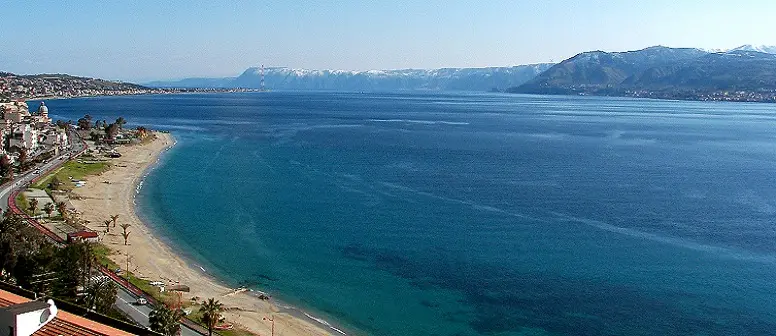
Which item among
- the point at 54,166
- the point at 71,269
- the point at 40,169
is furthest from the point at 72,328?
the point at 54,166

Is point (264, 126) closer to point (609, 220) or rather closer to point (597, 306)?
point (609, 220)

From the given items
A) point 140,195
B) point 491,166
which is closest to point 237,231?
point 140,195

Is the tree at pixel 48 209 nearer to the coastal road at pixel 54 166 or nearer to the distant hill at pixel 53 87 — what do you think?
the coastal road at pixel 54 166

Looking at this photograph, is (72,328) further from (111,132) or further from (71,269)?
(111,132)

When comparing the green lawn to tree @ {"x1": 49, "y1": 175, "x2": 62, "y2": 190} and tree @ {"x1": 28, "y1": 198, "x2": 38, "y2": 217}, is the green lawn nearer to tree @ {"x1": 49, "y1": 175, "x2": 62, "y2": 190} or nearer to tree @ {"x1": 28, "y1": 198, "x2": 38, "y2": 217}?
tree @ {"x1": 49, "y1": 175, "x2": 62, "y2": 190}

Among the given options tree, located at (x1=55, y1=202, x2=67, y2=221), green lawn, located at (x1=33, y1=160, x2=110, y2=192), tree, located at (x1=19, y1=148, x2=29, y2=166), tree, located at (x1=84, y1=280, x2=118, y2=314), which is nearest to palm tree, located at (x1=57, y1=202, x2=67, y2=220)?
tree, located at (x1=55, y1=202, x2=67, y2=221)

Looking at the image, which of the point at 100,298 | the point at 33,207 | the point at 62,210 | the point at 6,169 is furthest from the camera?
the point at 6,169
